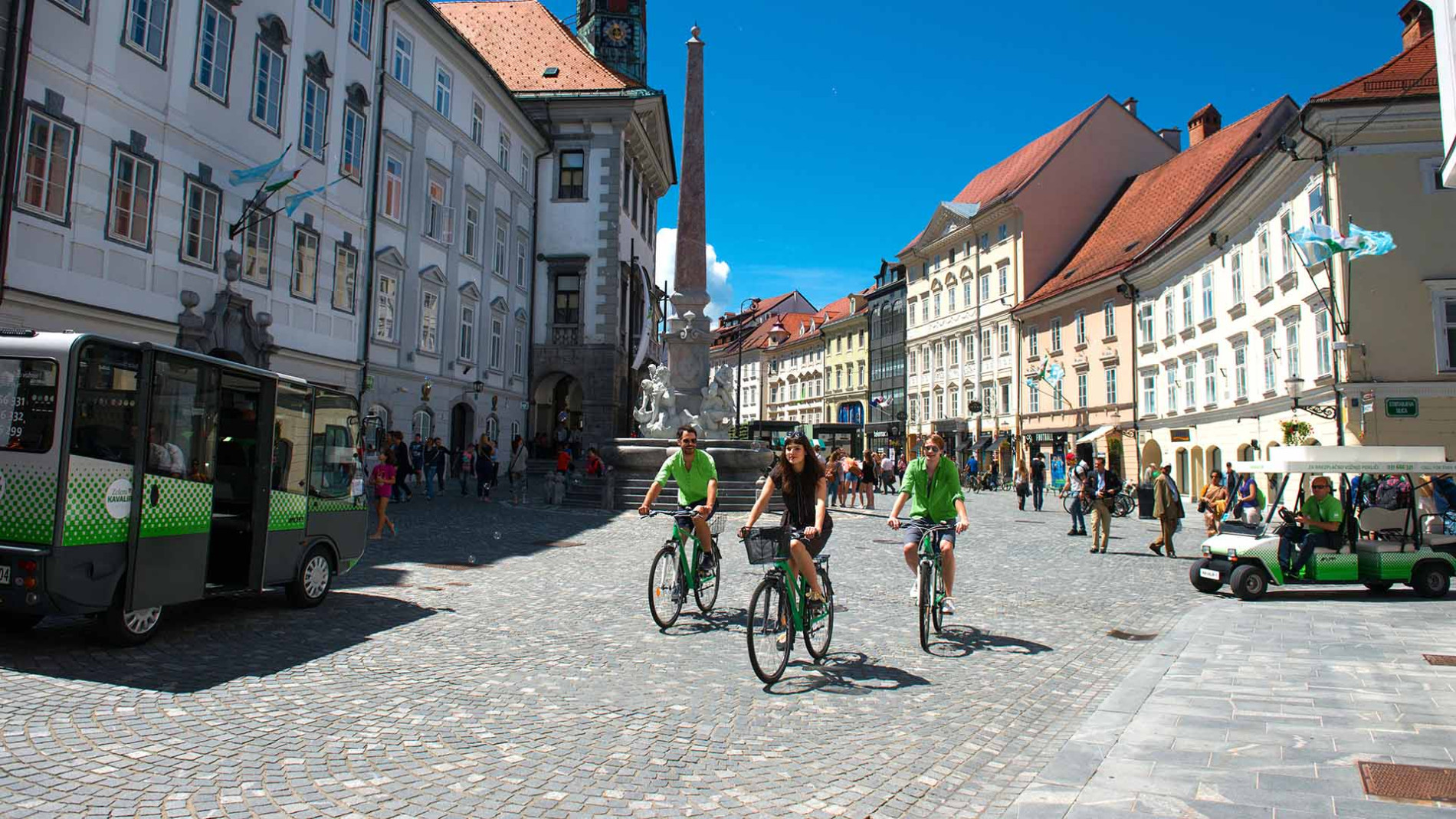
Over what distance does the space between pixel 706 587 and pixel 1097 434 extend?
35.1 meters

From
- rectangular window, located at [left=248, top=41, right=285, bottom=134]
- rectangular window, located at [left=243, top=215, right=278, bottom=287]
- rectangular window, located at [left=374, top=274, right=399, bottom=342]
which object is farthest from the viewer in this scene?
rectangular window, located at [left=374, top=274, right=399, bottom=342]

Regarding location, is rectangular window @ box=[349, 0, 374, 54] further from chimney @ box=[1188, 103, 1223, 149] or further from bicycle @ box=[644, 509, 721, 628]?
chimney @ box=[1188, 103, 1223, 149]

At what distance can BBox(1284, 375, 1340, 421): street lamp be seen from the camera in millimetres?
22891

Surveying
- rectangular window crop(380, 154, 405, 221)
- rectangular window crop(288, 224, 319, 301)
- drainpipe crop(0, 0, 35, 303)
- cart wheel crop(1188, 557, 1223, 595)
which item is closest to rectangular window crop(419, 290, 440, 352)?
rectangular window crop(380, 154, 405, 221)

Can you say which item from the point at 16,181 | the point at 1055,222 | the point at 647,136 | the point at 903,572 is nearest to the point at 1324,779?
the point at 903,572

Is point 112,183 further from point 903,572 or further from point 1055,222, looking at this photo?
point 1055,222

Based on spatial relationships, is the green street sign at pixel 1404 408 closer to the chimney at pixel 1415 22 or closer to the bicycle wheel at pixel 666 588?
the chimney at pixel 1415 22

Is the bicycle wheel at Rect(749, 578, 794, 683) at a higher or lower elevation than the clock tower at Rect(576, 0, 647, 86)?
lower

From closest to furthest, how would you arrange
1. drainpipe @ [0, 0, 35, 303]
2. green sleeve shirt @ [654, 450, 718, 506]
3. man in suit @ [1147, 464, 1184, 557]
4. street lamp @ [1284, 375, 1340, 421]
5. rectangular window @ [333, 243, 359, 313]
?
green sleeve shirt @ [654, 450, 718, 506]
drainpipe @ [0, 0, 35, 303]
man in suit @ [1147, 464, 1184, 557]
street lamp @ [1284, 375, 1340, 421]
rectangular window @ [333, 243, 359, 313]

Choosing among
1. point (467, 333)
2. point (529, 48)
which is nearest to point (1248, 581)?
point (467, 333)

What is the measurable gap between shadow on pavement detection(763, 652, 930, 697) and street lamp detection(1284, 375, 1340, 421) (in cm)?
2036

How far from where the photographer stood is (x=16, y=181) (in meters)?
14.6

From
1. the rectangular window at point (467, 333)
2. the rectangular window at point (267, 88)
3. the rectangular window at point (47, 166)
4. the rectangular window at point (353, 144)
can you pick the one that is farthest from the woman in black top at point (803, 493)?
the rectangular window at point (467, 333)

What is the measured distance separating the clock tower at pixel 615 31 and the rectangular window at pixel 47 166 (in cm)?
4498
